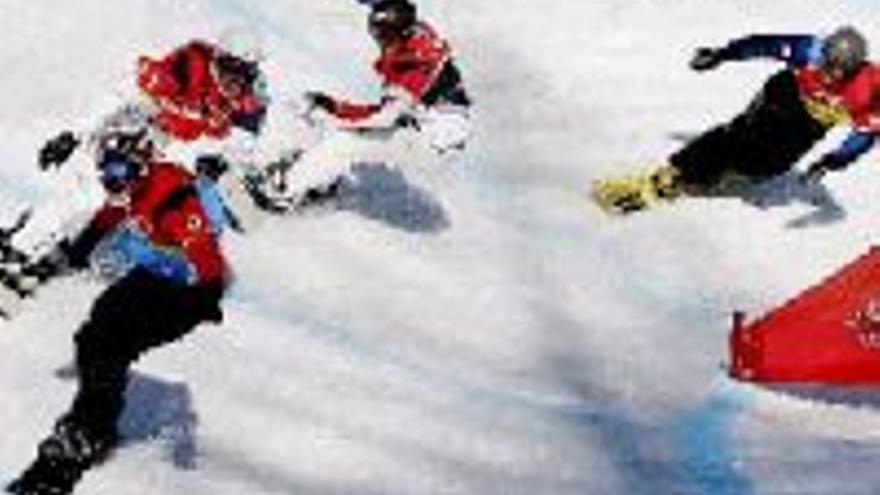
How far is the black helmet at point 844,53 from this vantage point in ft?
41.9

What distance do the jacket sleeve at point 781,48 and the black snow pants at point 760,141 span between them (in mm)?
211

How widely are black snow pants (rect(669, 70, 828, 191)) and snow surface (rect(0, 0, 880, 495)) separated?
0.22 meters

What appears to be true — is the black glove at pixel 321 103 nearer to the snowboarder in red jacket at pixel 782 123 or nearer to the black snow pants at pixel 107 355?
the snowboarder in red jacket at pixel 782 123

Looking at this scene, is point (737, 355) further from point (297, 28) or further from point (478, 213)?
point (297, 28)

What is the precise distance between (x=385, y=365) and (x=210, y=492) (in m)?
1.78

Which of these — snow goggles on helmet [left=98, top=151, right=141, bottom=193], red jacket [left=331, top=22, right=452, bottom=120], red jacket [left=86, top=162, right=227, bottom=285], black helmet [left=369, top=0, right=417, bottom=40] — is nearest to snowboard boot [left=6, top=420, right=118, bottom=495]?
red jacket [left=86, top=162, right=227, bottom=285]

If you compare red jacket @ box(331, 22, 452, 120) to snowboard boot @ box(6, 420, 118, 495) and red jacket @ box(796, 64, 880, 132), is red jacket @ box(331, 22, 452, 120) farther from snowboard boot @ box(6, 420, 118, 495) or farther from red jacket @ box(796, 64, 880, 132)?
snowboard boot @ box(6, 420, 118, 495)

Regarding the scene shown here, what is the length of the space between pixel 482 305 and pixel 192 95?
1.91 meters

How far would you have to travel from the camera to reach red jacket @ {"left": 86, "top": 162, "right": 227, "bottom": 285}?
9555 mm

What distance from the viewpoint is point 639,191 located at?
43.9ft

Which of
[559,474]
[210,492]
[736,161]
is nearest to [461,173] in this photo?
[736,161]

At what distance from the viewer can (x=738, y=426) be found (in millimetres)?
10992

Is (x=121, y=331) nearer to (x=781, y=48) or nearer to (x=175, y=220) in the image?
(x=175, y=220)

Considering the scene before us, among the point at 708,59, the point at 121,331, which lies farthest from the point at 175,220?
the point at 708,59
